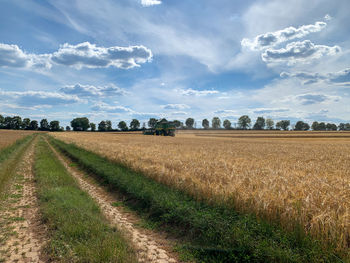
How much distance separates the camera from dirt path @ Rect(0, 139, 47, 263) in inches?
183

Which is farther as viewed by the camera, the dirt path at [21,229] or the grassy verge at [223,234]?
the dirt path at [21,229]

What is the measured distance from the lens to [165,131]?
240 feet

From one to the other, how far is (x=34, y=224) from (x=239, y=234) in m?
6.02

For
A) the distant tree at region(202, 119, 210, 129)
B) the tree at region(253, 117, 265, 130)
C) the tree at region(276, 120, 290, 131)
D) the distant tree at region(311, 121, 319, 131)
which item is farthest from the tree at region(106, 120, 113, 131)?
the distant tree at region(311, 121, 319, 131)

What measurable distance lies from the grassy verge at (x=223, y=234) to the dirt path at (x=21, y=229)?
10.8 feet

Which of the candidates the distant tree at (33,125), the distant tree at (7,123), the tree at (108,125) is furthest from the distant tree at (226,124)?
the distant tree at (7,123)

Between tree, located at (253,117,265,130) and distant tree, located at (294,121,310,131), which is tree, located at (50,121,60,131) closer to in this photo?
tree, located at (253,117,265,130)

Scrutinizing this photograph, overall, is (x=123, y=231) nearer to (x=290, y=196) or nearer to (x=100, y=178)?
(x=290, y=196)

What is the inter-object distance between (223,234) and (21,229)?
5.73 m

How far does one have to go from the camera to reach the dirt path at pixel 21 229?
464 centimetres

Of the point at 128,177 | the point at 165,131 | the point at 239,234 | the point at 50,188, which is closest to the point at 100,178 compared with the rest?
the point at 128,177

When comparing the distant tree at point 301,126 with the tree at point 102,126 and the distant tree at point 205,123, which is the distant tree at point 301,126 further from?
the tree at point 102,126

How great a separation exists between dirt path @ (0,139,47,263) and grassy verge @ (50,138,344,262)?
328cm

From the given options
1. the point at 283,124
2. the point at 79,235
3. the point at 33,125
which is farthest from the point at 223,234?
the point at 283,124
